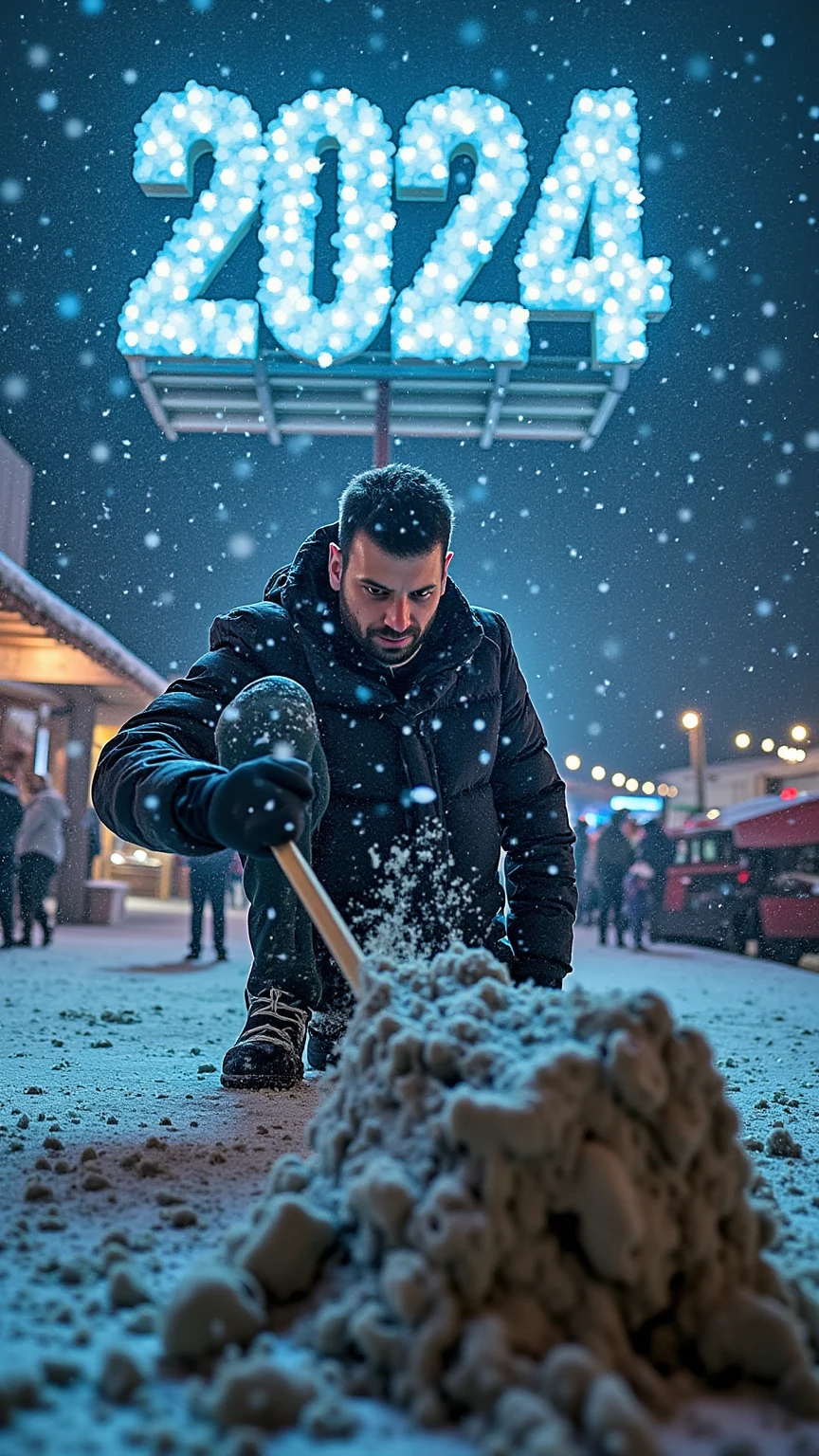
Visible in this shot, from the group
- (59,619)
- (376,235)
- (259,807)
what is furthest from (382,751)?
(376,235)

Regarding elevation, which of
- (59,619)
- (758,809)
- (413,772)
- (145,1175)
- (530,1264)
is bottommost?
(145,1175)

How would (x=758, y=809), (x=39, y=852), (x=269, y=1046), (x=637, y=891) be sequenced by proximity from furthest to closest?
(x=637, y=891)
(x=758, y=809)
(x=39, y=852)
(x=269, y=1046)

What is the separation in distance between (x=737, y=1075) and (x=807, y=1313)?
6.65ft

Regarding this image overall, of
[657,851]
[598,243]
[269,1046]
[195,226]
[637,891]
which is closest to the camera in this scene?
[269,1046]

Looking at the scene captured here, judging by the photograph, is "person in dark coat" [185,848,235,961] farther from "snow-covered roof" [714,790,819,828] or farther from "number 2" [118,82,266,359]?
"snow-covered roof" [714,790,819,828]

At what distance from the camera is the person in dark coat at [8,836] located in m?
7.64

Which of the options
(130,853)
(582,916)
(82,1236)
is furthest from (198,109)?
(130,853)

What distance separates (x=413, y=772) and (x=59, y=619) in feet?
22.9

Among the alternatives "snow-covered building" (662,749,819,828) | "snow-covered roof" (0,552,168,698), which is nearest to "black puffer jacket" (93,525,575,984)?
"snow-covered roof" (0,552,168,698)

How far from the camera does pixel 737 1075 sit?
296 centimetres

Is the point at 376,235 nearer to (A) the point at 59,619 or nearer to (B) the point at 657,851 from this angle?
(A) the point at 59,619

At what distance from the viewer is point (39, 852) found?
7777 millimetres

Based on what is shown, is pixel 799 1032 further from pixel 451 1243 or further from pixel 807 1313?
pixel 451 1243

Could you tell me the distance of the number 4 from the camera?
27.9 ft
